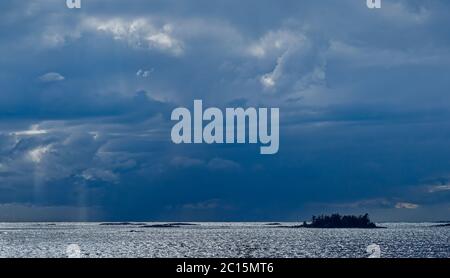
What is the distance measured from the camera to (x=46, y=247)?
48719 mm

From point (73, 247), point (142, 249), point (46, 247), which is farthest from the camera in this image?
point (142, 249)
